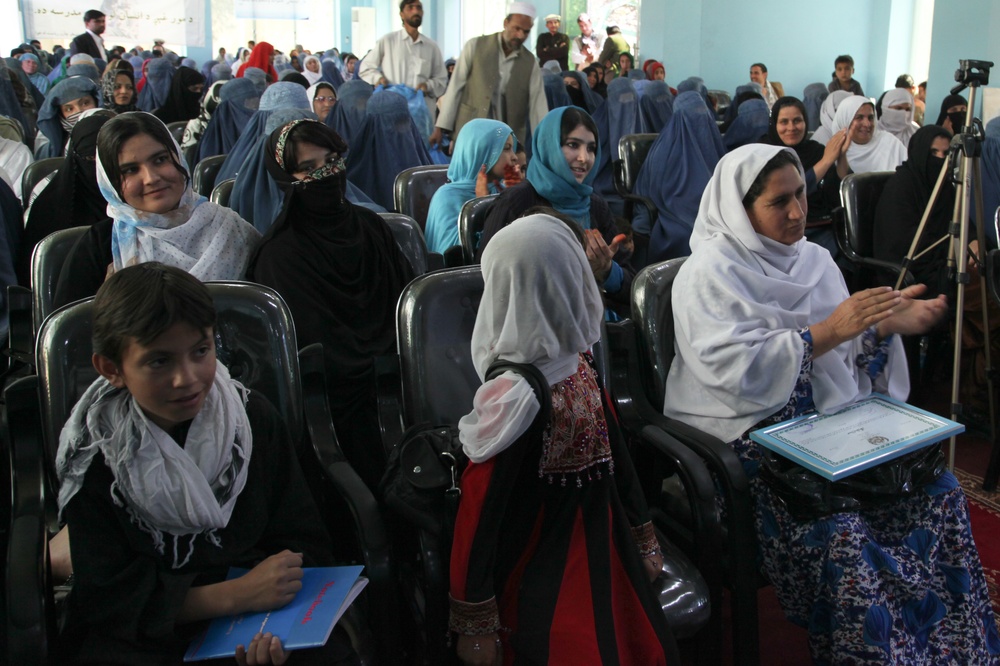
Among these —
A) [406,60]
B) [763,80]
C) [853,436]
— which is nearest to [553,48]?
[763,80]

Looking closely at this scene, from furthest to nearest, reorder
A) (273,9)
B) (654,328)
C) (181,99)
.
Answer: (273,9)
(181,99)
(654,328)

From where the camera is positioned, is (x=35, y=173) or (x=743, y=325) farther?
(x=35, y=173)

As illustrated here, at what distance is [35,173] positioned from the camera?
3.20m

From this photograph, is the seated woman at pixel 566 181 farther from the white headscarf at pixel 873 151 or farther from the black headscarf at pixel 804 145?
the white headscarf at pixel 873 151

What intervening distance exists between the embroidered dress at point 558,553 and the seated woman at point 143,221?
1049 millimetres

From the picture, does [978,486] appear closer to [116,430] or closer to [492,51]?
[116,430]

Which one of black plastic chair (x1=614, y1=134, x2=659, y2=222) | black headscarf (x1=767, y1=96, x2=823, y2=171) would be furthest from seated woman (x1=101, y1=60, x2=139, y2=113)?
black headscarf (x1=767, y1=96, x2=823, y2=171)

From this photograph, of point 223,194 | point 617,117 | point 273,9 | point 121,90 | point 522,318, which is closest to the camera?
point 522,318

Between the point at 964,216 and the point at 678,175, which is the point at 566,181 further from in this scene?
the point at 678,175

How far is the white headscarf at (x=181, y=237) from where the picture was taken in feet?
6.68

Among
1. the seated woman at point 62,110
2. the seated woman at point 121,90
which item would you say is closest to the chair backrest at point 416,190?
the seated woman at point 62,110

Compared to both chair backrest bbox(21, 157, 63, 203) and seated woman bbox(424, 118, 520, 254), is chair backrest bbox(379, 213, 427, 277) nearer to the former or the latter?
seated woman bbox(424, 118, 520, 254)

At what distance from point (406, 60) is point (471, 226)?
4.06m

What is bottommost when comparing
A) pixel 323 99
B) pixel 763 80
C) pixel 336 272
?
pixel 336 272
